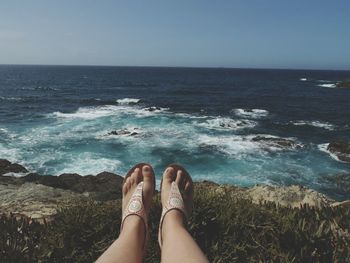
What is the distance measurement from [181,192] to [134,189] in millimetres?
667

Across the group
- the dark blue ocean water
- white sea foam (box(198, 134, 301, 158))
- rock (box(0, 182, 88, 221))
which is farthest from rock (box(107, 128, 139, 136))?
rock (box(0, 182, 88, 221))

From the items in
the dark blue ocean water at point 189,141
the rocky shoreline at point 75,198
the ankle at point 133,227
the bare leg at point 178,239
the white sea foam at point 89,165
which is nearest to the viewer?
the bare leg at point 178,239

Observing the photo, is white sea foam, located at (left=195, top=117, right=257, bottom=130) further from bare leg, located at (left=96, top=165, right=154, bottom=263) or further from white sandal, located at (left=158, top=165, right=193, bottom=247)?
white sandal, located at (left=158, top=165, right=193, bottom=247)

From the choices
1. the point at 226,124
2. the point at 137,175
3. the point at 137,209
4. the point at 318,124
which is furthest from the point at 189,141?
the point at 137,209

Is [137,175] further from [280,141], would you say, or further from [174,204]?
[280,141]

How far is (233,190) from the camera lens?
6.67 m

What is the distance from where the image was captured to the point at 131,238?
10.5 feet

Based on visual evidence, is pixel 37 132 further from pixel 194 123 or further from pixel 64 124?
pixel 194 123

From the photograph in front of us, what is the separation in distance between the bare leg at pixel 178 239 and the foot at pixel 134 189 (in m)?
0.20

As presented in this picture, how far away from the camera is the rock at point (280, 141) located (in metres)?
19.8

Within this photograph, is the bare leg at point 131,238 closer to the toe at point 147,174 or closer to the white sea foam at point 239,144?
the toe at point 147,174

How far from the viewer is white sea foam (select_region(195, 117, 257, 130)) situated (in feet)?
81.7

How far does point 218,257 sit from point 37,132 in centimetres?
2115

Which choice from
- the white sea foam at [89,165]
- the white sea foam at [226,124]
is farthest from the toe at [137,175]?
the white sea foam at [226,124]
